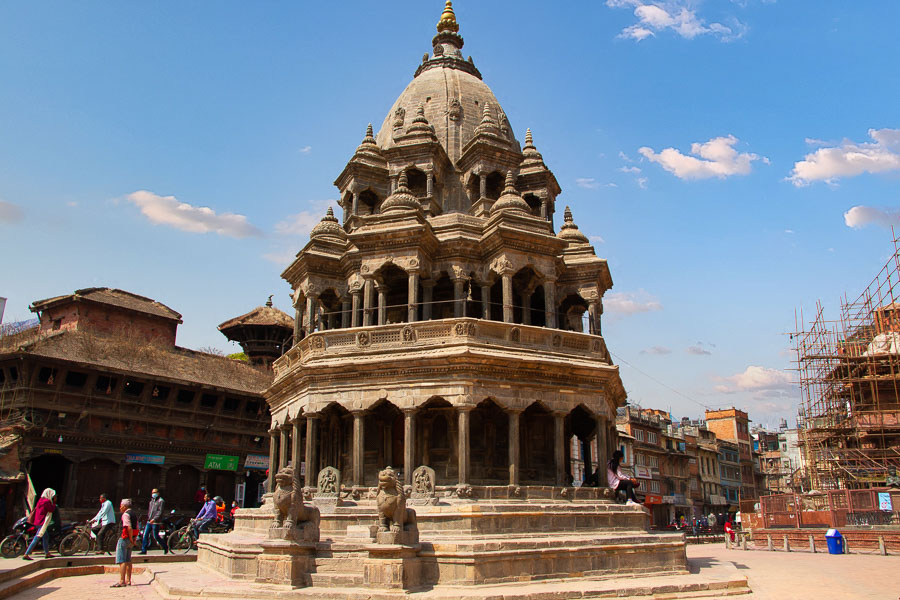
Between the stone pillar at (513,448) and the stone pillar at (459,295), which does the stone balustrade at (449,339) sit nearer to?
the stone pillar at (513,448)

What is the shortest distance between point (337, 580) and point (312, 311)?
1324 cm

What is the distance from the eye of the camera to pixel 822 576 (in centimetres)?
1956

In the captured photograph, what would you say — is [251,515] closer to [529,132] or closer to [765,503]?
[529,132]

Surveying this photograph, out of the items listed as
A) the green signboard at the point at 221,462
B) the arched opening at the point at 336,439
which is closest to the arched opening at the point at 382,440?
the arched opening at the point at 336,439

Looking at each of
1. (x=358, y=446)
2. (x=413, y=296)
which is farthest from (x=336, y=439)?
(x=413, y=296)

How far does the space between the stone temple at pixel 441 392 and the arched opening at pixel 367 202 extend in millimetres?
107

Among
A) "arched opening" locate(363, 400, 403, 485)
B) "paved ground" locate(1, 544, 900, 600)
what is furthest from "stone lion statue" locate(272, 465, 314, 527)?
"arched opening" locate(363, 400, 403, 485)

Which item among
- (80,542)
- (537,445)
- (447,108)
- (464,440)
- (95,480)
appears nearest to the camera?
(464,440)

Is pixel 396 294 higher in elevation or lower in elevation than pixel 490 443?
higher

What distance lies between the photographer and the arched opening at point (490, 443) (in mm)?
21672

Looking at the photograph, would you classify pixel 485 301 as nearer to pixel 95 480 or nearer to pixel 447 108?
pixel 447 108

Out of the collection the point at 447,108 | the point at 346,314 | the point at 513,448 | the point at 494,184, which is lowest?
the point at 513,448

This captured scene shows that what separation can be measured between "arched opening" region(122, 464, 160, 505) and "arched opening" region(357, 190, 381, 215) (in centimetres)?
1663

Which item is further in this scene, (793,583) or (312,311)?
(312,311)
